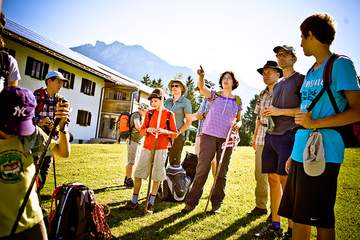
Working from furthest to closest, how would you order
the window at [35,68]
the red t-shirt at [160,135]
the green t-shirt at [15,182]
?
the window at [35,68]
the red t-shirt at [160,135]
the green t-shirt at [15,182]

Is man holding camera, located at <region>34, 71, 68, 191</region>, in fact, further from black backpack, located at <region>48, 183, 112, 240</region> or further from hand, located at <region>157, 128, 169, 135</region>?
hand, located at <region>157, 128, 169, 135</region>

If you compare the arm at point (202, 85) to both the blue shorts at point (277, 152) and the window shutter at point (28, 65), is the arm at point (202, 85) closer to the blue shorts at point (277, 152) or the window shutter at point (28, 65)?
the blue shorts at point (277, 152)

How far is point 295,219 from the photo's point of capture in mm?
2482

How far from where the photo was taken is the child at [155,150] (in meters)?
5.43

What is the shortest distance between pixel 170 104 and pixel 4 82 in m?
4.36

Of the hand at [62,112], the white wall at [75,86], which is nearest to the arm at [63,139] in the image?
the hand at [62,112]

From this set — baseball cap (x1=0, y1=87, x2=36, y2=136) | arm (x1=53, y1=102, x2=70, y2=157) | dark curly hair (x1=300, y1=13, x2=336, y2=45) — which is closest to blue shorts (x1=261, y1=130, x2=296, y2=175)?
dark curly hair (x1=300, y1=13, x2=336, y2=45)

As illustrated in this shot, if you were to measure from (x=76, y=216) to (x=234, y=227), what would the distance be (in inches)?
103

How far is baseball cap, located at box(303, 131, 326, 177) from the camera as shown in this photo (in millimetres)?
2335

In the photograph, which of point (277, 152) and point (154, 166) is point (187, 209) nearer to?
point (154, 166)

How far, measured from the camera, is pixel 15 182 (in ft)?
6.57

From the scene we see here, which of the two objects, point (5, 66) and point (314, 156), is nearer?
point (314, 156)

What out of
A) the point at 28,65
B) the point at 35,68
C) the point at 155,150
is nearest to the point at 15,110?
the point at 155,150

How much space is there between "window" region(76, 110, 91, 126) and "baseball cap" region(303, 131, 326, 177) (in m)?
29.9
